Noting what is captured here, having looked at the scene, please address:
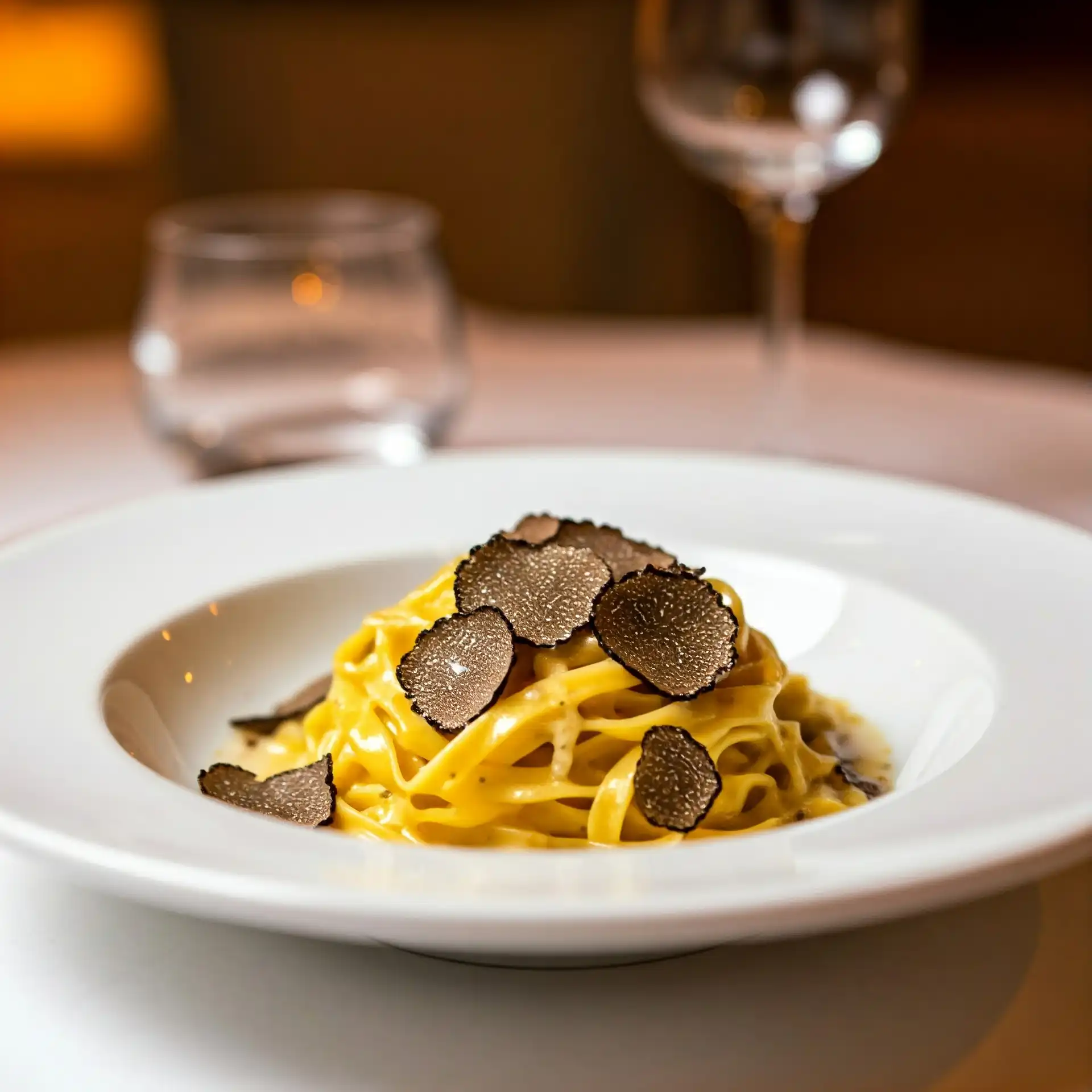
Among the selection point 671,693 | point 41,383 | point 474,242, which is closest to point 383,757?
point 671,693

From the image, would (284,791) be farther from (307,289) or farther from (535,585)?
(307,289)

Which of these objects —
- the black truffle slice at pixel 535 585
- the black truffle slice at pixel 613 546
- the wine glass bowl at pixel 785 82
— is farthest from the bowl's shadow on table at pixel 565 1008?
the wine glass bowl at pixel 785 82

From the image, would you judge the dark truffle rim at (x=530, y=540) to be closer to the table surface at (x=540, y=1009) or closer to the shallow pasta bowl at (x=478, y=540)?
the shallow pasta bowl at (x=478, y=540)

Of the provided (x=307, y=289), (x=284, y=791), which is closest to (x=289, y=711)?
(x=284, y=791)

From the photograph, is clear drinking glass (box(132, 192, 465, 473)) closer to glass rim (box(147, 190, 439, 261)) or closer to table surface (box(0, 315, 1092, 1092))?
glass rim (box(147, 190, 439, 261))

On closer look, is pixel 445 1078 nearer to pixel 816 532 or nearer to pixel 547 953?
pixel 547 953
